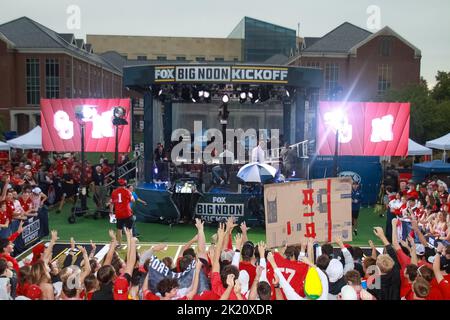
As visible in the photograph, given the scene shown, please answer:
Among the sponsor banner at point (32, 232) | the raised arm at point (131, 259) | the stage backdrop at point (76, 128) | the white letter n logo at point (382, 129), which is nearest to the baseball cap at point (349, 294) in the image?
the raised arm at point (131, 259)

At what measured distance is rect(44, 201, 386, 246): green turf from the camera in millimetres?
14906

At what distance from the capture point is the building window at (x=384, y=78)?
Answer: 6125 centimetres

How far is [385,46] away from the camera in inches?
2420

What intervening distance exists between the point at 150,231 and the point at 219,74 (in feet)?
18.8

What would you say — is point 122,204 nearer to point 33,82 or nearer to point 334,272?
point 334,272

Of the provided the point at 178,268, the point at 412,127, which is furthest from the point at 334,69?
the point at 178,268

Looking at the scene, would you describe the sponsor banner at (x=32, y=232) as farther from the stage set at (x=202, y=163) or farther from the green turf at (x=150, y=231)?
the stage set at (x=202, y=163)

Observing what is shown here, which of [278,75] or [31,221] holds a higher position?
[278,75]

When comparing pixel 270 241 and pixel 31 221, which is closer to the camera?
pixel 270 241

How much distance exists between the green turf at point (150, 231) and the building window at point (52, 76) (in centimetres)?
4337

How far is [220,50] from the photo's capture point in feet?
321
